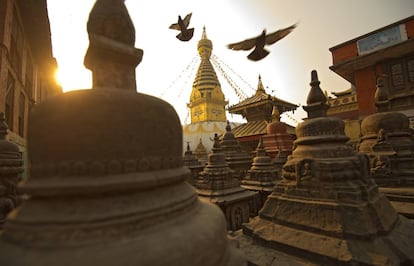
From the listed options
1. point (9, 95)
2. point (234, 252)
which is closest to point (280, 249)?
point (234, 252)

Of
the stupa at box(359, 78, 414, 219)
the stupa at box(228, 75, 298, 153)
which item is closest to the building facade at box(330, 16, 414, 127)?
the stupa at box(228, 75, 298, 153)

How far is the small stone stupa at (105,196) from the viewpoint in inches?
41.6

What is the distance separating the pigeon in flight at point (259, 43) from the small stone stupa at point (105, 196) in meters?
5.90

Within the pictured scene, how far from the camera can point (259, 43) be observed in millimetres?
6531

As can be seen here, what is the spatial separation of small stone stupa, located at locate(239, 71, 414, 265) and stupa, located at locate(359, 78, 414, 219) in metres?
1.54

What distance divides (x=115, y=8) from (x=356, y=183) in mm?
3270

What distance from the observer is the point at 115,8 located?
166 centimetres

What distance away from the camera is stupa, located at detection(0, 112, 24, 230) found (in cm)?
253

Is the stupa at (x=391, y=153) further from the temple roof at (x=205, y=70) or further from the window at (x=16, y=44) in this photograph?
the temple roof at (x=205, y=70)

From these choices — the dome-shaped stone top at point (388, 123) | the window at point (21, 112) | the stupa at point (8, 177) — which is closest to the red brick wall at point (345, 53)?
the dome-shaped stone top at point (388, 123)

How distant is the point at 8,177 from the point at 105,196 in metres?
2.49

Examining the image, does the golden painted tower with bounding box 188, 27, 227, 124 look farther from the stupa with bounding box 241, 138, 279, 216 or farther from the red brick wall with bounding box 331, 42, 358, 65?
the stupa with bounding box 241, 138, 279, 216

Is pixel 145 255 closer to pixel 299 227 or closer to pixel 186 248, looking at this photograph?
pixel 186 248

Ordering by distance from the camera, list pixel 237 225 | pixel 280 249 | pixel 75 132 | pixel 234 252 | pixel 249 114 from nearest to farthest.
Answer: pixel 75 132
pixel 234 252
pixel 280 249
pixel 237 225
pixel 249 114
